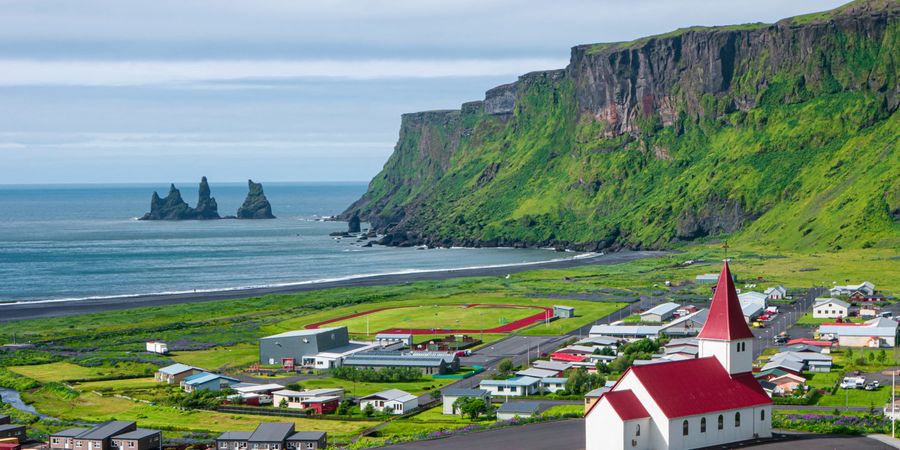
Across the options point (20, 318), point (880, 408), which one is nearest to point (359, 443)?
point (880, 408)

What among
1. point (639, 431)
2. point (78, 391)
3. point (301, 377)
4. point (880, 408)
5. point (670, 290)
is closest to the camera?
point (639, 431)

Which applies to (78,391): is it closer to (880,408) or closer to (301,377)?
(301,377)

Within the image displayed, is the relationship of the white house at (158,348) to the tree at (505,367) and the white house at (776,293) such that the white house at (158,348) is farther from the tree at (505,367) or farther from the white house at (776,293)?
the white house at (776,293)

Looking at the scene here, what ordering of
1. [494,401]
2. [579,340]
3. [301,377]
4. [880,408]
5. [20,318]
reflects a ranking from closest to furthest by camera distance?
[880,408], [494,401], [301,377], [579,340], [20,318]

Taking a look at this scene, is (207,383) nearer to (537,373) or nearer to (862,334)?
(537,373)

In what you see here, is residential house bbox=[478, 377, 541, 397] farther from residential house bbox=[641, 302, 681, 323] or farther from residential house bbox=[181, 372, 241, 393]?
residential house bbox=[641, 302, 681, 323]
